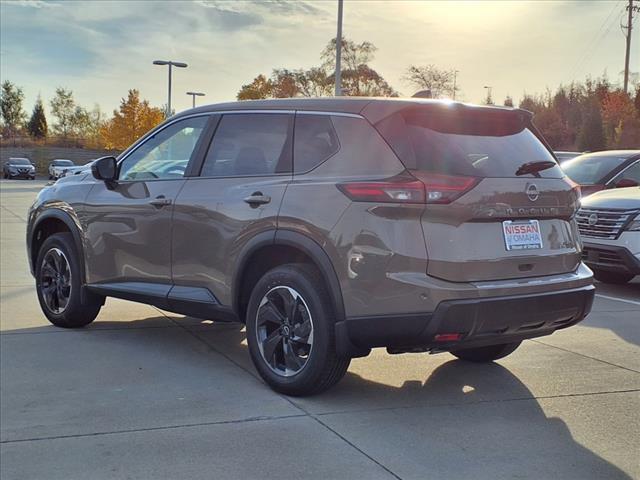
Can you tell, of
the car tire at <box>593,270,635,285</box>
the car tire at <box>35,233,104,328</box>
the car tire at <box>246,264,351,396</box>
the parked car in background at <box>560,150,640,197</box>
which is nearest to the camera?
the car tire at <box>246,264,351,396</box>

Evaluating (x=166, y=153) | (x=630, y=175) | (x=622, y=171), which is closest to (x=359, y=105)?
(x=166, y=153)

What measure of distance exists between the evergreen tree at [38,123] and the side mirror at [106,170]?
7484 centimetres

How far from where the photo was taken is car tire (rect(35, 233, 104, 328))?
586 cm

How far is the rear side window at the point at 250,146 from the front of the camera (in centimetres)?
447

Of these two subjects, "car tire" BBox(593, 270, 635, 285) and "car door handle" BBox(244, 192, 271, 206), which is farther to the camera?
"car tire" BBox(593, 270, 635, 285)

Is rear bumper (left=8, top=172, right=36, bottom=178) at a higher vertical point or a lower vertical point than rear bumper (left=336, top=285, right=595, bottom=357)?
higher

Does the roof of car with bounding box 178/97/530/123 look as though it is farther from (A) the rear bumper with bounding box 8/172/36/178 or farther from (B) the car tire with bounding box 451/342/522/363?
(A) the rear bumper with bounding box 8/172/36/178

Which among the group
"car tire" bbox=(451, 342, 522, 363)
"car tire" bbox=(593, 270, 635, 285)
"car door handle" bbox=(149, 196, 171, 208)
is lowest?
"car tire" bbox=(451, 342, 522, 363)

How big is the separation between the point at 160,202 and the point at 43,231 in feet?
6.20

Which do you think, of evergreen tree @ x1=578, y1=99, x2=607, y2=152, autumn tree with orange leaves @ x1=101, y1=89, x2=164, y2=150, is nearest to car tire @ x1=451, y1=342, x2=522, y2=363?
evergreen tree @ x1=578, y1=99, x2=607, y2=152

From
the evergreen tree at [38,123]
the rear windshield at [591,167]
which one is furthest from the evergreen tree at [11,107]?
the rear windshield at [591,167]

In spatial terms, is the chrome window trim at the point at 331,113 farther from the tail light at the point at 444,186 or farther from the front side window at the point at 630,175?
the front side window at the point at 630,175

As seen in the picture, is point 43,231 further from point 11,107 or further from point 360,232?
point 11,107

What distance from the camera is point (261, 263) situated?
4.51 meters
